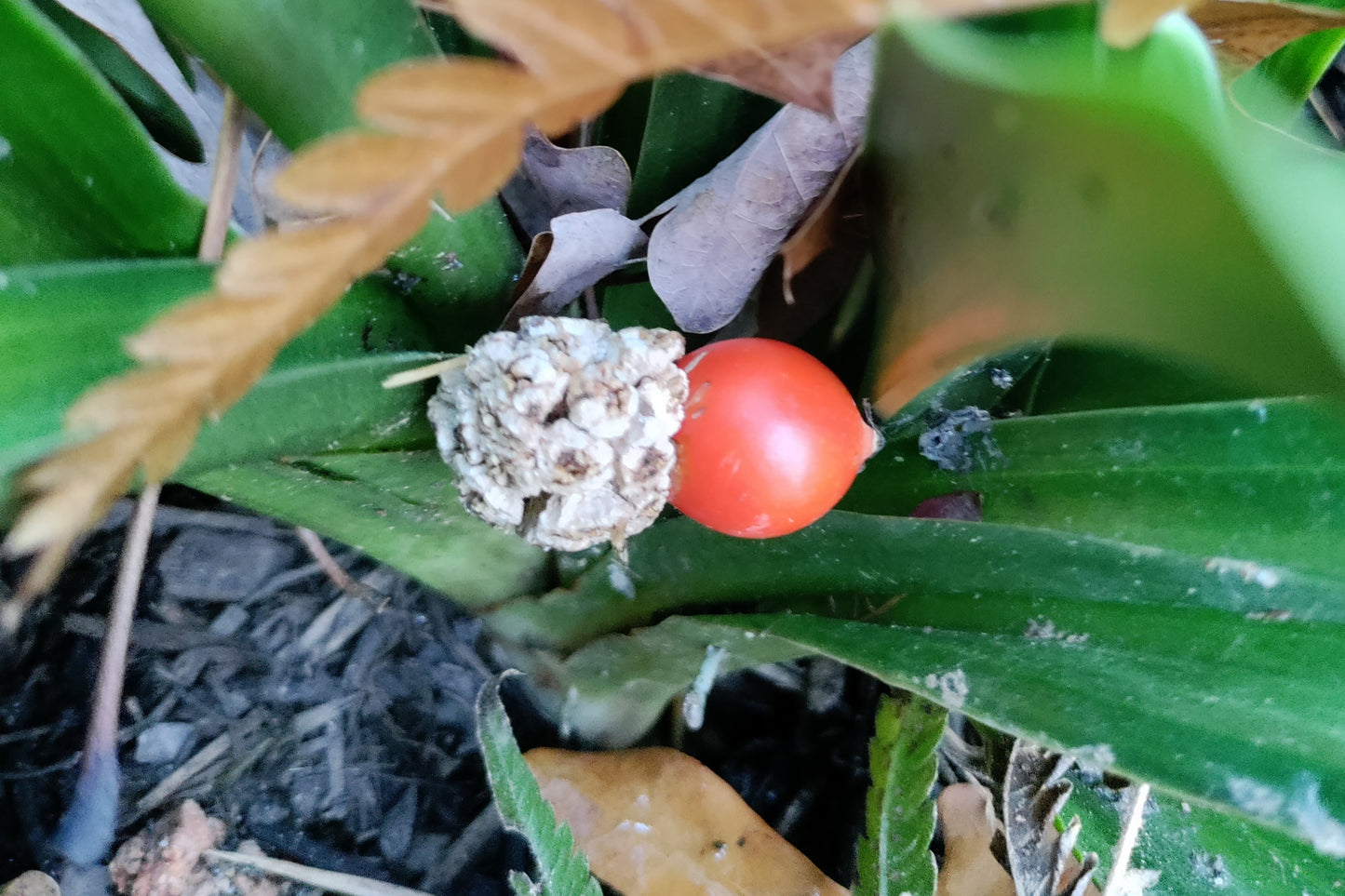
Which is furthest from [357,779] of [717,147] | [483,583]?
[717,147]

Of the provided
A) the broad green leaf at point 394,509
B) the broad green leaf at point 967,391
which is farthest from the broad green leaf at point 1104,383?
the broad green leaf at point 394,509

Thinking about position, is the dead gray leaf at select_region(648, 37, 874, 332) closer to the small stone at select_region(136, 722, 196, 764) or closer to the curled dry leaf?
the curled dry leaf

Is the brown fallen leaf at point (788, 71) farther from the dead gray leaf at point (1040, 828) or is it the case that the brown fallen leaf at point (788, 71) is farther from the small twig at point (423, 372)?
the dead gray leaf at point (1040, 828)

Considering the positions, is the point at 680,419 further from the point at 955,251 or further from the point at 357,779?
the point at 357,779

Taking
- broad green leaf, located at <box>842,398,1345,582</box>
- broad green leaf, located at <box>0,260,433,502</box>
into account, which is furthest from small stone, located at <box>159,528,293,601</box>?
broad green leaf, located at <box>842,398,1345,582</box>

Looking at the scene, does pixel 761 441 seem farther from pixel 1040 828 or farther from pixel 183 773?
pixel 183 773

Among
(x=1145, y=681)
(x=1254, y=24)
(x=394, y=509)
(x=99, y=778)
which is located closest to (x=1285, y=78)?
(x=1254, y=24)
